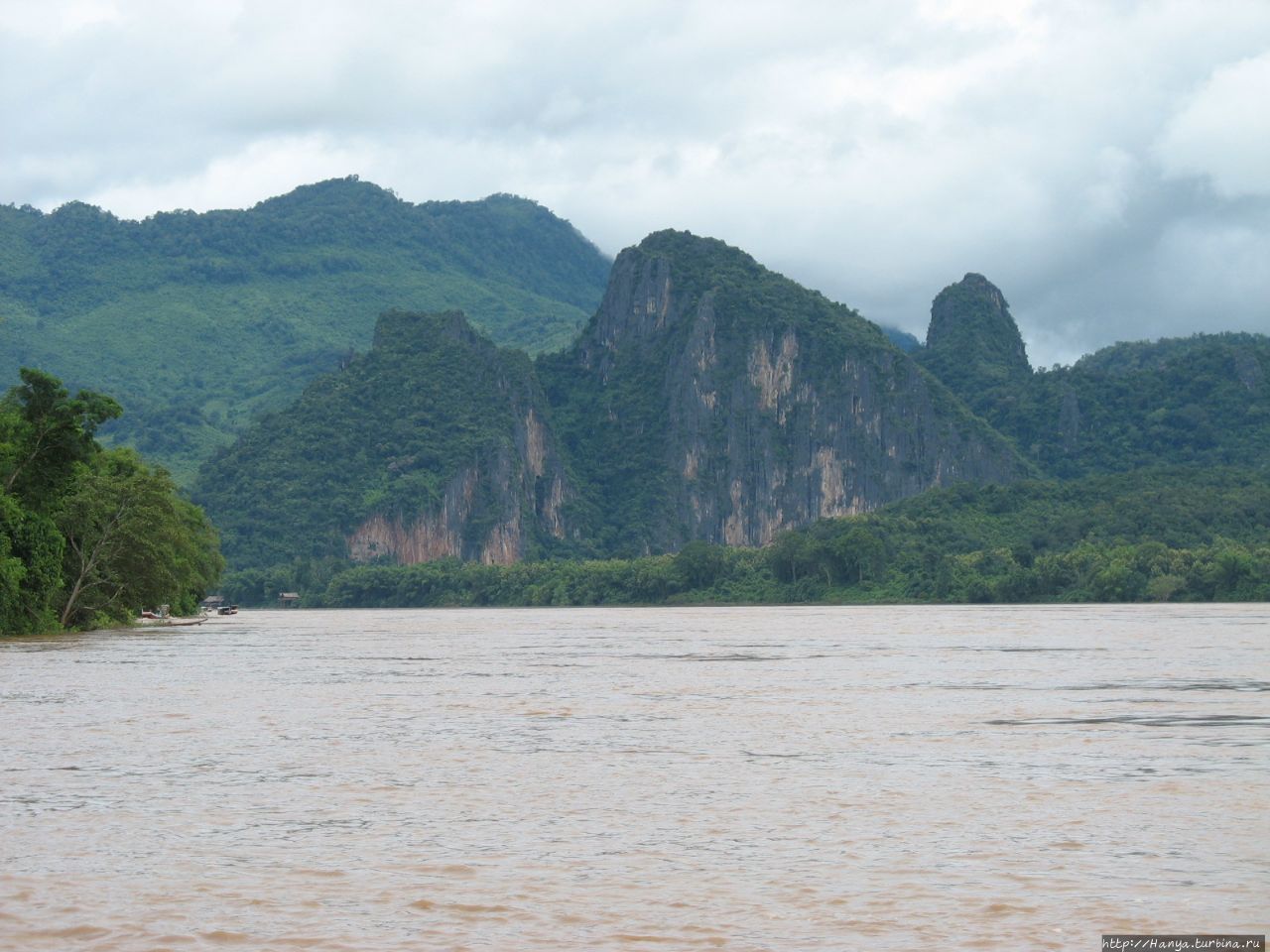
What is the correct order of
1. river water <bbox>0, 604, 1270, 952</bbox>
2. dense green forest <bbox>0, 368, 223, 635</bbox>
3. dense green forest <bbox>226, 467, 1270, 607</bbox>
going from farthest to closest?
dense green forest <bbox>226, 467, 1270, 607</bbox> < dense green forest <bbox>0, 368, 223, 635</bbox> < river water <bbox>0, 604, 1270, 952</bbox>

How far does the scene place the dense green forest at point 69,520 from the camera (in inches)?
2611

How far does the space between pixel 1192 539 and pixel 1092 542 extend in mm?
10346

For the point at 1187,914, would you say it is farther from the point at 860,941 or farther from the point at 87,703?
the point at 87,703

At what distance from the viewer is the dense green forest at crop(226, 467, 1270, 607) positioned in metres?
142

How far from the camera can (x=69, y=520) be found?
7175 centimetres

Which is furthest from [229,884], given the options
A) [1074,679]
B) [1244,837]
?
[1074,679]

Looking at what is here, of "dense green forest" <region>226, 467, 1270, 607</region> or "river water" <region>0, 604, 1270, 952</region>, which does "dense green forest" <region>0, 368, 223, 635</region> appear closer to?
"river water" <region>0, 604, 1270, 952</region>

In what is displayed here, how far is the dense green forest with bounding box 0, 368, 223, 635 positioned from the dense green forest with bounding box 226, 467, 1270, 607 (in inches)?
3614

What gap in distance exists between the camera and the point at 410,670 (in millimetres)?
51281

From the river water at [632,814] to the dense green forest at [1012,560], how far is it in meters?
104

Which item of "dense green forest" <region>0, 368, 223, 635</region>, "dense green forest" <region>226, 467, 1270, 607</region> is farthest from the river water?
"dense green forest" <region>226, 467, 1270, 607</region>

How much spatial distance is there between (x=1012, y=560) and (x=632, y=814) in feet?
488

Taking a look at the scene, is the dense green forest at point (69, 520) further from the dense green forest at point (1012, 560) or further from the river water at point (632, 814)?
the dense green forest at point (1012, 560)

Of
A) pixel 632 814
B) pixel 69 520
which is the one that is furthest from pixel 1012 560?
pixel 632 814
